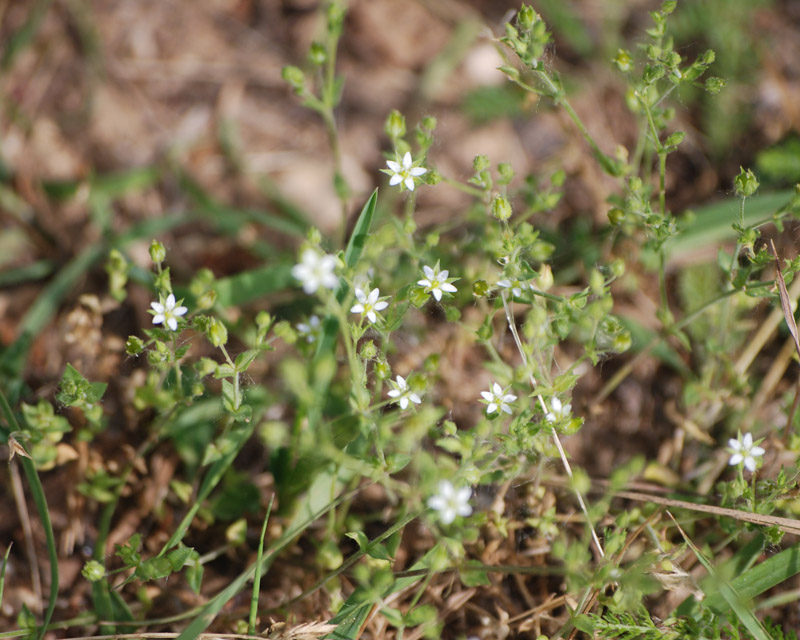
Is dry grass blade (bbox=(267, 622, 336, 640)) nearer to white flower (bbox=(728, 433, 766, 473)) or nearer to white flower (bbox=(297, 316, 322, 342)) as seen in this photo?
white flower (bbox=(297, 316, 322, 342))

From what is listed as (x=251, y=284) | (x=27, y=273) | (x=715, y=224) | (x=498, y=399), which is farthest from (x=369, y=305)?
(x=27, y=273)

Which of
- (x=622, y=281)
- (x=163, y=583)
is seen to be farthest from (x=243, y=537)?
(x=622, y=281)

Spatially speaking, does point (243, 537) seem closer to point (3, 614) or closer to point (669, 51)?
point (3, 614)

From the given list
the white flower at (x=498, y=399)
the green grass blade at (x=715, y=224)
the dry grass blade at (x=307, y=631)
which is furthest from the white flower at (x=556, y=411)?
the green grass blade at (x=715, y=224)

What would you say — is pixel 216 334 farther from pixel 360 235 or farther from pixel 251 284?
pixel 251 284

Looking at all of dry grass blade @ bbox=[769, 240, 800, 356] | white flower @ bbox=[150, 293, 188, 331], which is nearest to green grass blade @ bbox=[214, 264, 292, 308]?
white flower @ bbox=[150, 293, 188, 331]

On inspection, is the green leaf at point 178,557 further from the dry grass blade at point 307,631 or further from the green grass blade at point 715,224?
the green grass blade at point 715,224
